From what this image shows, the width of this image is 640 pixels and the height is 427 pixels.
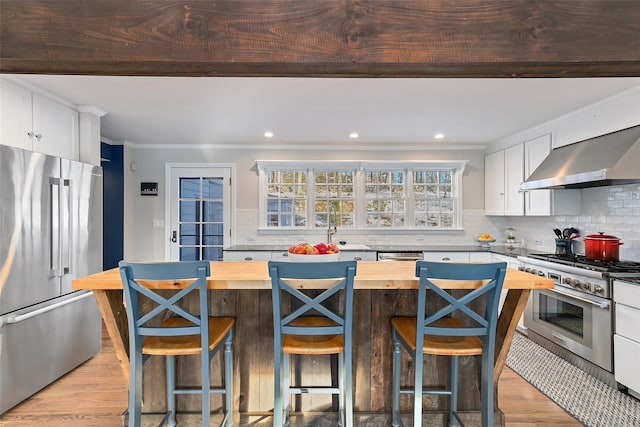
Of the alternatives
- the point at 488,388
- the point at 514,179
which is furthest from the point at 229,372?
the point at 514,179

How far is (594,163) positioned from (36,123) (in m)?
4.60

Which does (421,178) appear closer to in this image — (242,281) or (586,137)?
(586,137)

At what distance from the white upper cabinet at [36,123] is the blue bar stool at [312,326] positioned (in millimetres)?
2424

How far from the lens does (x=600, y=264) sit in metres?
2.96

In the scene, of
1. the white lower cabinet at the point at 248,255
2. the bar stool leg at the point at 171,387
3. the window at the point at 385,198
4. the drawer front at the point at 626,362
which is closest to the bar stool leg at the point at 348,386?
the bar stool leg at the point at 171,387

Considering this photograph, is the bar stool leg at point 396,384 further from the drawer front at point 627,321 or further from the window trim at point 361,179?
the window trim at point 361,179

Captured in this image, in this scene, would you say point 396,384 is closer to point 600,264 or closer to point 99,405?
point 99,405

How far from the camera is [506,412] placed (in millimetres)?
2402

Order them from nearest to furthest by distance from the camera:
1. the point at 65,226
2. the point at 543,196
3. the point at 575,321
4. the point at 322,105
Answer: the point at 65,226 < the point at 575,321 < the point at 322,105 < the point at 543,196

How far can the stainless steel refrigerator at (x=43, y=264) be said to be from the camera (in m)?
2.38

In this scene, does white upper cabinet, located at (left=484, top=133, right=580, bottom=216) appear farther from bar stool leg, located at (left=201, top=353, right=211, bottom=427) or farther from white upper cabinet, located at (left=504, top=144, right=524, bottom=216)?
bar stool leg, located at (left=201, top=353, right=211, bottom=427)

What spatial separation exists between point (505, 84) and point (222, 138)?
11.0 feet

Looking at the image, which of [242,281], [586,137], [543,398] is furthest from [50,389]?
[586,137]

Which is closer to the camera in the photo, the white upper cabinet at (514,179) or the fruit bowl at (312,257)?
the fruit bowl at (312,257)
